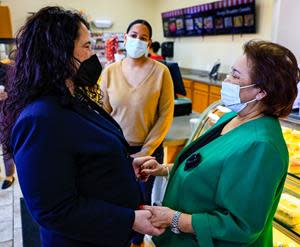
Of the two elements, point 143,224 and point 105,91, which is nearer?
point 143,224

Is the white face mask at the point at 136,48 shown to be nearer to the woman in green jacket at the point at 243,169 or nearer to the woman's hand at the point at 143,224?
the woman in green jacket at the point at 243,169

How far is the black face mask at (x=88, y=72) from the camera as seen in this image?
103 centimetres

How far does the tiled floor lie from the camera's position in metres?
2.47

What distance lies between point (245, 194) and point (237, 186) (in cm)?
3

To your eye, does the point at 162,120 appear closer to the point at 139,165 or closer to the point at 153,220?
the point at 139,165

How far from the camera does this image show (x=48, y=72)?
882 mm

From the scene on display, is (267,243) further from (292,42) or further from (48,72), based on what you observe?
(292,42)

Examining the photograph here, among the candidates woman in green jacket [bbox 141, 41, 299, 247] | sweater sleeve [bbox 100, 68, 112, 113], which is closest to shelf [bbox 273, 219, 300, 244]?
woman in green jacket [bbox 141, 41, 299, 247]

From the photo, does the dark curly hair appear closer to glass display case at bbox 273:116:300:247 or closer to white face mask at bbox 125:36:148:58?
white face mask at bbox 125:36:148:58

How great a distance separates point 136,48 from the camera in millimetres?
1933

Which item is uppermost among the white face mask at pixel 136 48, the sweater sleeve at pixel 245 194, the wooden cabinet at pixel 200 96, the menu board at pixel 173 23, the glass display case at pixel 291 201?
the menu board at pixel 173 23

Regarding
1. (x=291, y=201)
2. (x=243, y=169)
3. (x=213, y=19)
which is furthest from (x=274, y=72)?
(x=213, y=19)

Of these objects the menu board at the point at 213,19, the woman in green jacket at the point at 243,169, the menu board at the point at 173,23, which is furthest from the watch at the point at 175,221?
the menu board at the point at 173,23

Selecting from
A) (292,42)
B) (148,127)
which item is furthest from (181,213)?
(292,42)
